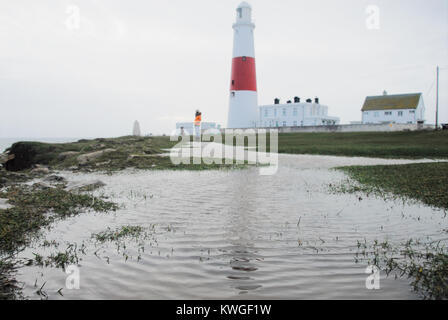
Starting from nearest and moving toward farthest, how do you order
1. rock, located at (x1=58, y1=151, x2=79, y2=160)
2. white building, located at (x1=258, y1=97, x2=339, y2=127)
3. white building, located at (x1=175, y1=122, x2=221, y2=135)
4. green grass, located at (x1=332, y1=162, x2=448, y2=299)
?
green grass, located at (x1=332, y1=162, x2=448, y2=299) < rock, located at (x1=58, y1=151, x2=79, y2=160) < white building, located at (x1=175, y1=122, x2=221, y2=135) < white building, located at (x1=258, y1=97, x2=339, y2=127)

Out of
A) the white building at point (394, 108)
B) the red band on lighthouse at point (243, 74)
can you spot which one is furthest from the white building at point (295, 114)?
the red band on lighthouse at point (243, 74)

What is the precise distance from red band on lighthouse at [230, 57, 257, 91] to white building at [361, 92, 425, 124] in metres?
30.5

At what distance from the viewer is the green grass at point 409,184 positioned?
10305 millimetres

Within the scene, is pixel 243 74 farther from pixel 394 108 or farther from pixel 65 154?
pixel 394 108

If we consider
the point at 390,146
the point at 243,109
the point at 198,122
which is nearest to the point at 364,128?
the point at 390,146

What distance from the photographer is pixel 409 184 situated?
1252 cm

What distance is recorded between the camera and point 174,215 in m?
8.62

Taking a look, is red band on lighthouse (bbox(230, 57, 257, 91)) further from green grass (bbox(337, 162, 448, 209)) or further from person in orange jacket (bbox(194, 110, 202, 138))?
green grass (bbox(337, 162, 448, 209))

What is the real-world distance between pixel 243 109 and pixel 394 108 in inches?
1308

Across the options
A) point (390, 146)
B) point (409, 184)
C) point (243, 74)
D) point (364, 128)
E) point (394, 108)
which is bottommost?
point (409, 184)

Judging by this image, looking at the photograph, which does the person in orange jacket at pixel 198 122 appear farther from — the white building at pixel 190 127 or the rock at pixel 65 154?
the rock at pixel 65 154

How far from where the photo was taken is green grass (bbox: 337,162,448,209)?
33.8 ft

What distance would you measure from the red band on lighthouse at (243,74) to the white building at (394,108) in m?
30.5

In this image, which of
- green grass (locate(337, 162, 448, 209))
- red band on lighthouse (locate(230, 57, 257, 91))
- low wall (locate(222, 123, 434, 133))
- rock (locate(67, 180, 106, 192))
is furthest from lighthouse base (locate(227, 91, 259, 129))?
rock (locate(67, 180, 106, 192))
